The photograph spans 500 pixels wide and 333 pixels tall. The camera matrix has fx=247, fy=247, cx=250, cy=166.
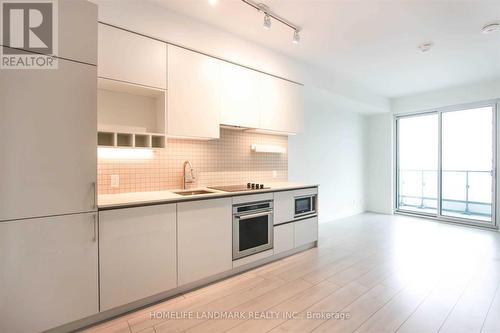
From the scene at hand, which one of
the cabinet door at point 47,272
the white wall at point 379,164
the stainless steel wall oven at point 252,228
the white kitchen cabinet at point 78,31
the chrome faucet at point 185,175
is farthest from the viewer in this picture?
the white wall at point 379,164

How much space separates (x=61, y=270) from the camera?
173 cm

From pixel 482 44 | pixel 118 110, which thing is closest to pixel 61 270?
pixel 118 110

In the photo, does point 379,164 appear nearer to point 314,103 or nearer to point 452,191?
point 452,191

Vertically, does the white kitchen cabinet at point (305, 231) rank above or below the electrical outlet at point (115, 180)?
below

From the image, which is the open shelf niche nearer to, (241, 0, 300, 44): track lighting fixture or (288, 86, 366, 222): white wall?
(241, 0, 300, 44): track lighting fixture

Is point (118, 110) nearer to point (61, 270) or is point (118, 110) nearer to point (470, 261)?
point (61, 270)

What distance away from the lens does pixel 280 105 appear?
357 cm

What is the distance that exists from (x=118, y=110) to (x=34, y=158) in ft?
3.32

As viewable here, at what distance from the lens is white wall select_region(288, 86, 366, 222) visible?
15.4 feet

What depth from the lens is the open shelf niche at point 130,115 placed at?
7.50ft

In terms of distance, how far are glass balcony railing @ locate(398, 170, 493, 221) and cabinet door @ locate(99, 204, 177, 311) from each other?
232 inches

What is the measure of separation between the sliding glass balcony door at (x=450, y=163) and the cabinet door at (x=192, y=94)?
5.20 m

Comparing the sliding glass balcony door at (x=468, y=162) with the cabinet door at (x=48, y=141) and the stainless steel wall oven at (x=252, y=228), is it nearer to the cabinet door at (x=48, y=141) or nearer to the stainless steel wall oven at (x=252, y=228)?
the stainless steel wall oven at (x=252, y=228)

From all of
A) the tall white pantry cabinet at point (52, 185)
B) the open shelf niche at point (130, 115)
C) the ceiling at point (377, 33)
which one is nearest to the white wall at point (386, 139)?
the ceiling at point (377, 33)
